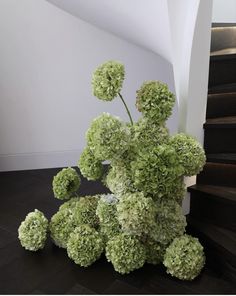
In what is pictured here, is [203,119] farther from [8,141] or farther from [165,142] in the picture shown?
[8,141]

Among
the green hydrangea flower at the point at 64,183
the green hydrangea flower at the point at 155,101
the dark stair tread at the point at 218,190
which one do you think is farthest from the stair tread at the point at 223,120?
the green hydrangea flower at the point at 64,183

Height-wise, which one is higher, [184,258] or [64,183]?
[64,183]

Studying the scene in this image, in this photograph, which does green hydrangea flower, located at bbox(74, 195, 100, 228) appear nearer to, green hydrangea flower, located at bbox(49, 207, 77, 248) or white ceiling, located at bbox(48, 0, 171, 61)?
green hydrangea flower, located at bbox(49, 207, 77, 248)

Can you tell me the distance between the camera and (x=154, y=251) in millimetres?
1720

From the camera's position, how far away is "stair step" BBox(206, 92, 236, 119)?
2.03m

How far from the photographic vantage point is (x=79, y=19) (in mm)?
2885

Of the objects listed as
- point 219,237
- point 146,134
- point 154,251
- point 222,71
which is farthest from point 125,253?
point 222,71

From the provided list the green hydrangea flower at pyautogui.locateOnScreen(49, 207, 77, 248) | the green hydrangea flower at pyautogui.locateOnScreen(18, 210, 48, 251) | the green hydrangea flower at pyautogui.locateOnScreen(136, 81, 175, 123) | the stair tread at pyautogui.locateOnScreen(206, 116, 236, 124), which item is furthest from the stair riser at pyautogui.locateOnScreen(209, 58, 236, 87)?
the green hydrangea flower at pyautogui.locateOnScreen(18, 210, 48, 251)

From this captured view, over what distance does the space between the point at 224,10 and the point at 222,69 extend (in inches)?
69.0

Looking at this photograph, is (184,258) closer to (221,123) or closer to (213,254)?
(213,254)

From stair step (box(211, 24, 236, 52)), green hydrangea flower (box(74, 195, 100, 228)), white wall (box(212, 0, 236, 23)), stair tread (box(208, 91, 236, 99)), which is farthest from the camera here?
white wall (box(212, 0, 236, 23))

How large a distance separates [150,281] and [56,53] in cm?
227

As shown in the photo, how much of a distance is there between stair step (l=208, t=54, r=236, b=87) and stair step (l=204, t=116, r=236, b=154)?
36 cm

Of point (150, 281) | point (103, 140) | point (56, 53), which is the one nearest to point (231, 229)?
point (150, 281)
